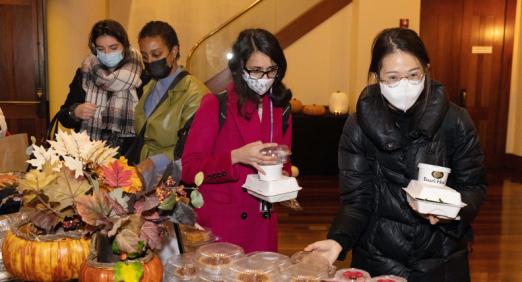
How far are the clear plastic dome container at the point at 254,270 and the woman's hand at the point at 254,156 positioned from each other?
527 mm

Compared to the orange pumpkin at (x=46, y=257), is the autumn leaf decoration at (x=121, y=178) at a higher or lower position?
higher

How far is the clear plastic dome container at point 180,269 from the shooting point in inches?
58.8

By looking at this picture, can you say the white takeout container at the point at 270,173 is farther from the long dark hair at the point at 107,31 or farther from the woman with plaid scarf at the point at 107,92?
the long dark hair at the point at 107,31

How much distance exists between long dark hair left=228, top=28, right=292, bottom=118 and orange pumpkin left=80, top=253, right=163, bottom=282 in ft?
3.39

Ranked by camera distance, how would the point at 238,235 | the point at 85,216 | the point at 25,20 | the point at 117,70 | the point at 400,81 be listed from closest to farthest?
the point at 85,216
the point at 400,81
the point at 238,235
the point at 117,70
the point at 25,20

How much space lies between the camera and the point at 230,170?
2.14 metres

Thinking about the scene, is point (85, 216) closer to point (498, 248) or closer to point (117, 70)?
point (117, 70)

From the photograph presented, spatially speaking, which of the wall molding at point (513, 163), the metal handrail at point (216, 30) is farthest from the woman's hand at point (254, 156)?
the wall molding at point (513, 163)

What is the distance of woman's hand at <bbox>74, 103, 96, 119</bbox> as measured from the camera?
2781 millimetres

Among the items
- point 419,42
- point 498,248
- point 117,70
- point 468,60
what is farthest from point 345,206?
point 468,60

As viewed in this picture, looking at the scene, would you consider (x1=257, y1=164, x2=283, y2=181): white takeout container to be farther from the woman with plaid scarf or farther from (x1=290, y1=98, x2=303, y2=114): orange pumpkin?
(x1=290, y1=98, x2=303, y2=114): orange pumpkin

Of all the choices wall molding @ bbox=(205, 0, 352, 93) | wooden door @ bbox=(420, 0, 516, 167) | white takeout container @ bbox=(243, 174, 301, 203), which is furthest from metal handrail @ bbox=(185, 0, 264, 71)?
white takeout container @ bbox=(243, 174, 301, 203)

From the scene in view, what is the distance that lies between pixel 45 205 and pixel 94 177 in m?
0.14

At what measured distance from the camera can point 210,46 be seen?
7.25 meters
